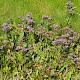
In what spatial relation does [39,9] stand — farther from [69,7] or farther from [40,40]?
[40,40]

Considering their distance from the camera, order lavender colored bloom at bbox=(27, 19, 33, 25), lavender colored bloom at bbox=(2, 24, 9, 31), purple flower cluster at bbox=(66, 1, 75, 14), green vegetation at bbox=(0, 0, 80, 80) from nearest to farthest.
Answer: green vegetation at bbox=(0, 0, 80, 80), lavender colored bloom at bbox=(2, 24, 9, 31), lavender colored bloom at bbox=(27, 19, 33, 25), purple flower cluster at bbox=(66, 1, 75, 14)

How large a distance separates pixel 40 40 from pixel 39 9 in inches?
31.4

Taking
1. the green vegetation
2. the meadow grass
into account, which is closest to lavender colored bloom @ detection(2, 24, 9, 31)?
the green vegetation

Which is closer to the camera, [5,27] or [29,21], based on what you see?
[5,27]

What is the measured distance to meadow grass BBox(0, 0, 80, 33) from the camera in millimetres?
5734

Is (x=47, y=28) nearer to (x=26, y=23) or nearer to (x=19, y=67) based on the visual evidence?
(x=26, y=23)

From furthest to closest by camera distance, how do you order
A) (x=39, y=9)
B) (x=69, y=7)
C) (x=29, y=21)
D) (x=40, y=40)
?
(x=39, y=9), (x=69, y=7), (x=29, y=21), (x=40, y=40)

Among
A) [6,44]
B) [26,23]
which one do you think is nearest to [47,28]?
[26,23]

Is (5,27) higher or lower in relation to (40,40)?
higher

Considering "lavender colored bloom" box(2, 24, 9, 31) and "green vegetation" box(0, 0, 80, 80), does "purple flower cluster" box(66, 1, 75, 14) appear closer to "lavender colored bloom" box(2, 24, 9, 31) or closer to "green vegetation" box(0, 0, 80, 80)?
"green vegetation" box(0, 0, 80, 80)

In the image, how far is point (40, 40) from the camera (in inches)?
209

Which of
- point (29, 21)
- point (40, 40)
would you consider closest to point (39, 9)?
point (29, 21)

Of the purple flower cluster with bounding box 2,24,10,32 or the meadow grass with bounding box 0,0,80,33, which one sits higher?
the meadow grass with bounding box 0,0,80,33

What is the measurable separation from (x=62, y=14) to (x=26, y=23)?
0.70 meters
